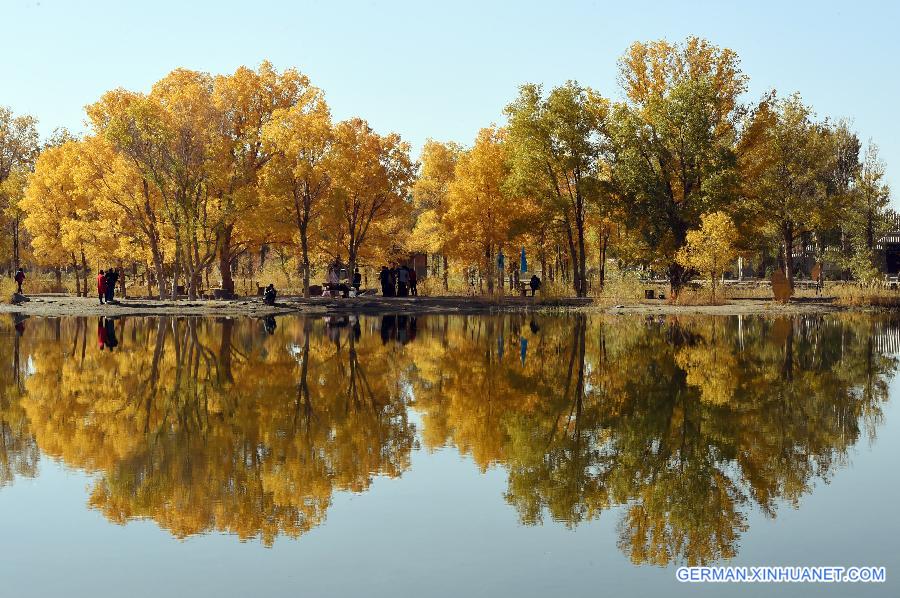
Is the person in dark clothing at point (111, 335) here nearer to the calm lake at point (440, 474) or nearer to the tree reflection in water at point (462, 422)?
the tree reflection in water at point (462, 422)

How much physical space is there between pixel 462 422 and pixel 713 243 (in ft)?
131

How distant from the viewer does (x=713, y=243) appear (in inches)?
2200

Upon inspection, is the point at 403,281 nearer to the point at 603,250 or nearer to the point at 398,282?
the point at 398,282

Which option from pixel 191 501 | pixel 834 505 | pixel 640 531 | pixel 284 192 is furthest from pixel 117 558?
pixel 284 192

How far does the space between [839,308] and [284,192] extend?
2956 cm

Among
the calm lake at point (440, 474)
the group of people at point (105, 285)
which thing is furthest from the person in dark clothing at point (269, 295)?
the calm lake at point (440, 474)

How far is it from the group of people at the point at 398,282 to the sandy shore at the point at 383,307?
6.18ft

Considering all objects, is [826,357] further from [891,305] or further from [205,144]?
[205,144]

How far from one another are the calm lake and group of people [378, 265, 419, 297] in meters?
37.3

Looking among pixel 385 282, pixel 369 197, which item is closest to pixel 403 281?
pixel 385 282

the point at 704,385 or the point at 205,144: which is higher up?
the point at 205,144

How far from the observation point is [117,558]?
10477 millimetres

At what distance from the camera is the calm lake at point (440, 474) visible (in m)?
10.2

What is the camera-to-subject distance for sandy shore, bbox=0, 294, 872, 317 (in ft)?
176
